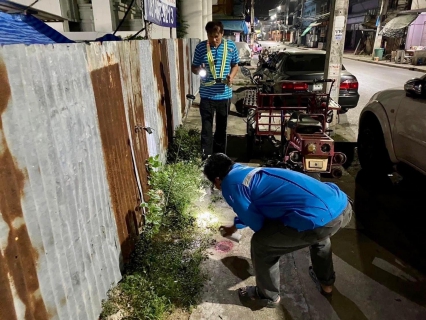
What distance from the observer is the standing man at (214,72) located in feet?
15.2

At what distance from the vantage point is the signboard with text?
13.0 feet

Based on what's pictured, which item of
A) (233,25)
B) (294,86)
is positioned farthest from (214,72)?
(233,25)

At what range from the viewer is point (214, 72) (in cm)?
471

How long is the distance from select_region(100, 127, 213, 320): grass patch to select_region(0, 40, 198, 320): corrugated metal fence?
0.50ft

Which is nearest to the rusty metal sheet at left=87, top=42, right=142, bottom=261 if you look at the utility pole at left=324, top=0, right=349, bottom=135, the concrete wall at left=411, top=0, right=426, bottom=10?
the utility pole at left=324, top=0, right=349, bottom=135

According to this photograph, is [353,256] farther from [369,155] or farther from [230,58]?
[230,58]

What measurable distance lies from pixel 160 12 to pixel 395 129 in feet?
11.9

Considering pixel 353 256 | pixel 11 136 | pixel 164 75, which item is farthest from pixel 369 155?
pixel 11 136

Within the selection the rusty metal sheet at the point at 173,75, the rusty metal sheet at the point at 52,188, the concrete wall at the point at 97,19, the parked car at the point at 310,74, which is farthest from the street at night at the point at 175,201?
the concrete wall at the point at 97,19

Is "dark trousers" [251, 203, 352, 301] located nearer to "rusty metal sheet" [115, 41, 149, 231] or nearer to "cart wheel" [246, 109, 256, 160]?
"rusty metal sheet" [115, 41, 149, 231]

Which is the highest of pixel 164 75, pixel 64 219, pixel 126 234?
pixel 164 75

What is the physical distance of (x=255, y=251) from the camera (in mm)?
2400

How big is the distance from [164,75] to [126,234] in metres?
2.97

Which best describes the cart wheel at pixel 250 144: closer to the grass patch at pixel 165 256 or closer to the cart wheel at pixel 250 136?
the cart wheel at pixel 250 136
